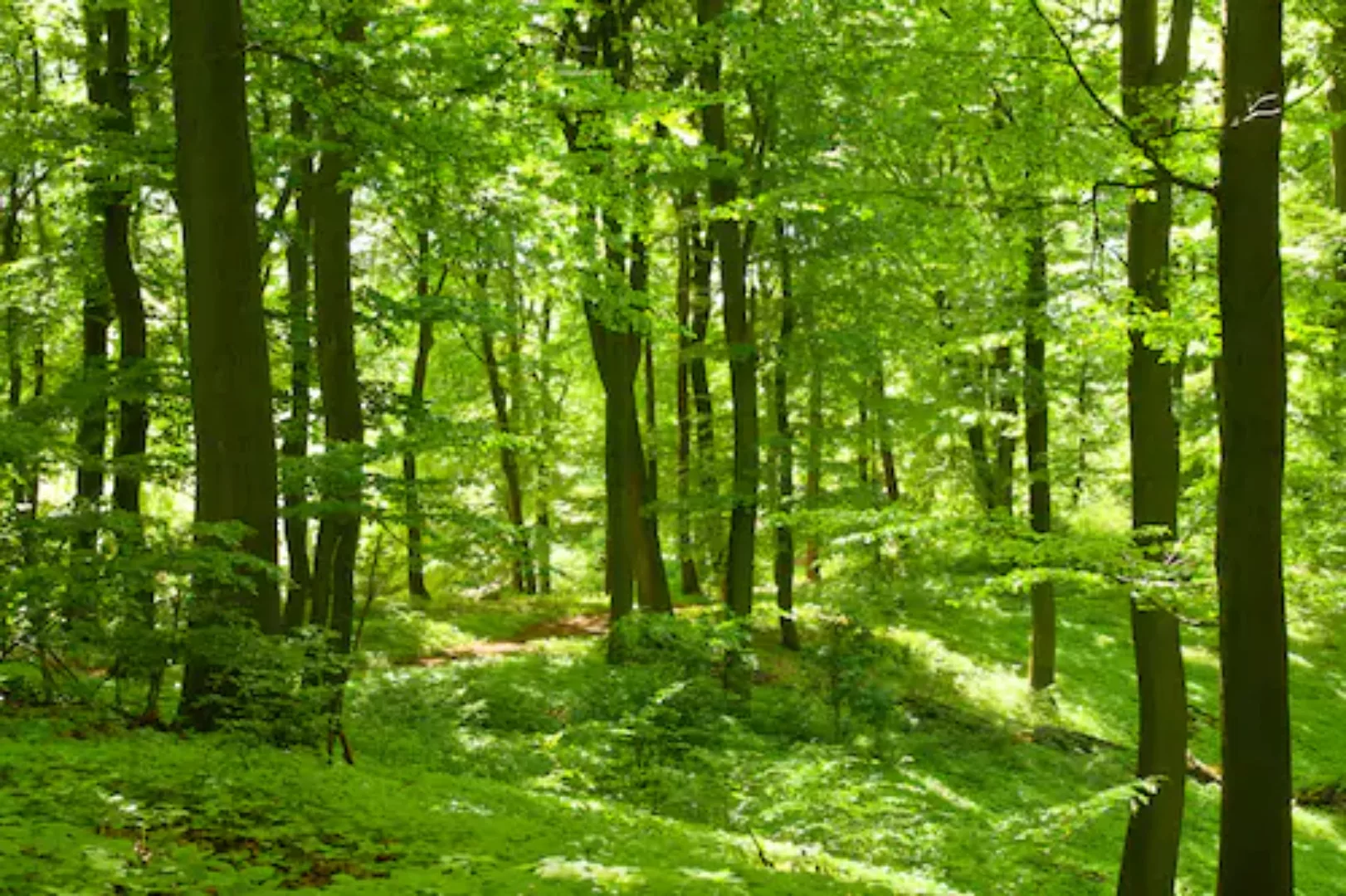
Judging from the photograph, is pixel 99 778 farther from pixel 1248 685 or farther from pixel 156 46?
pixel 156 46

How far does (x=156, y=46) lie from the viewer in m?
14.9

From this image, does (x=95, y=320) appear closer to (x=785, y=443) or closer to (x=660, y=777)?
(x=785, y=443)

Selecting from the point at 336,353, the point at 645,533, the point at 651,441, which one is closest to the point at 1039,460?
the point at 645,533

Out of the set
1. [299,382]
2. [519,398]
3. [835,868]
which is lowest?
[835,868]

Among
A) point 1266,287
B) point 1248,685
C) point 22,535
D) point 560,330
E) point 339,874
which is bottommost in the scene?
point 339,874

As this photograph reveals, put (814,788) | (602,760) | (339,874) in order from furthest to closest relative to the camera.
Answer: (602,760), (814,788), (339,874)

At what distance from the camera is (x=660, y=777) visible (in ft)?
28.8

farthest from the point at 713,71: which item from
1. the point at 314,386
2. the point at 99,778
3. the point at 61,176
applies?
the point at 99,778

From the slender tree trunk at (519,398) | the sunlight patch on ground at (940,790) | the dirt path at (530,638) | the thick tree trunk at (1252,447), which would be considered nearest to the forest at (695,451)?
the thick tree trunk at (1252,447)

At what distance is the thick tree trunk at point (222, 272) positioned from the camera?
7.08 metres

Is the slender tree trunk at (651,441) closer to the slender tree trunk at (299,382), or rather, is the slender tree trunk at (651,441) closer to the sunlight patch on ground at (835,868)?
the slender tree trunk at (299,382)

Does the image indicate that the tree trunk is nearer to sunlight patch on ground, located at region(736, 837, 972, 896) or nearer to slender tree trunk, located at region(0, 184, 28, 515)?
slender tree trunk, located at region(0, 184, 28, 515)

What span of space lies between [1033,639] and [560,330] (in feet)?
48.1

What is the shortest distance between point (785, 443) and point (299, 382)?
22.7 ft
